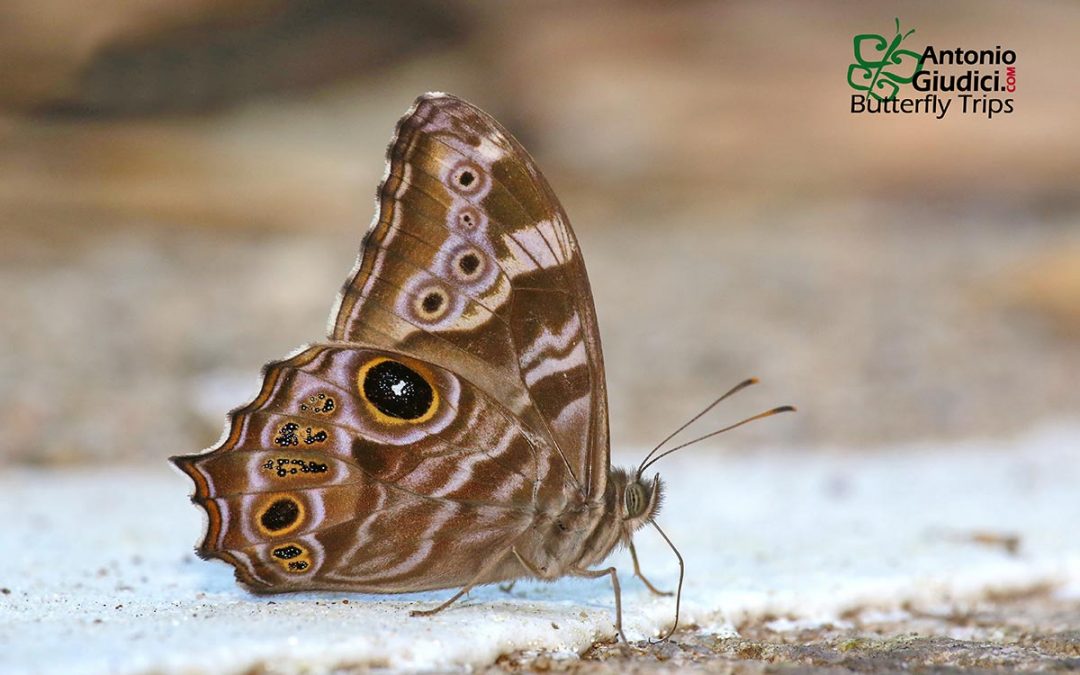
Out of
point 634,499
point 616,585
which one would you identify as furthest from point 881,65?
point 616,585

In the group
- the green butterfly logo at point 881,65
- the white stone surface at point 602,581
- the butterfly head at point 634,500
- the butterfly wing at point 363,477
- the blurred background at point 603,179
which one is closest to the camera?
the white stone surface at point 602,581

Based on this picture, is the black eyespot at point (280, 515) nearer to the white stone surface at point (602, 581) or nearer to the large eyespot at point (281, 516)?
the large eyespot at point (281, 516)

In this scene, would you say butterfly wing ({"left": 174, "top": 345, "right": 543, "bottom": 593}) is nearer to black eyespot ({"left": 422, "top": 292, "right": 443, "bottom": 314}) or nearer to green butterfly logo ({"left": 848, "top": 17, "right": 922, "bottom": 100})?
black eyespot ({"left": 422, "top": 292, "right": 443, "bottom": 314})

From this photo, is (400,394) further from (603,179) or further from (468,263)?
(603,179)

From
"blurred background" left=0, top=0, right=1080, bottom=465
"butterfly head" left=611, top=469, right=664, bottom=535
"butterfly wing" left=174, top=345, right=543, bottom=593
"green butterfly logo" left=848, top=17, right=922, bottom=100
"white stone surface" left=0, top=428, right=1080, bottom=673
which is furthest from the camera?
"green butterfly logo" left=848, top=17, right=922, bottom=100

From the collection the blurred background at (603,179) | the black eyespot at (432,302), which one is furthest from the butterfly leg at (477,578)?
the blurred background at (603,179)

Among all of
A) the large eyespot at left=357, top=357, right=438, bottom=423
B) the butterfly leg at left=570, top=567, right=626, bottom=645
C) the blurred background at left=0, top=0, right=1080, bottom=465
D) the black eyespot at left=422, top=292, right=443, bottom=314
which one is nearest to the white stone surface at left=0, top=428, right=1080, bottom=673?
the butterfly leg at left=570, top=567, right=626, bottom=645

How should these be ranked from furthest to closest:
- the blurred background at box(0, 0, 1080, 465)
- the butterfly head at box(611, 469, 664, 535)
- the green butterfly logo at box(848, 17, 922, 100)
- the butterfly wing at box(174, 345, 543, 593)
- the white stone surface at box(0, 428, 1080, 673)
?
the green butterfly logo at box(848, 17, 922, 100), the blurred background at box(0, 0, 1080, 465), the butterfly head at box(611, 469, 664, 535), the butterfly wing at box(174, 345, 543, 593), the white stone surface at box(0, 428, 1080, 673)
